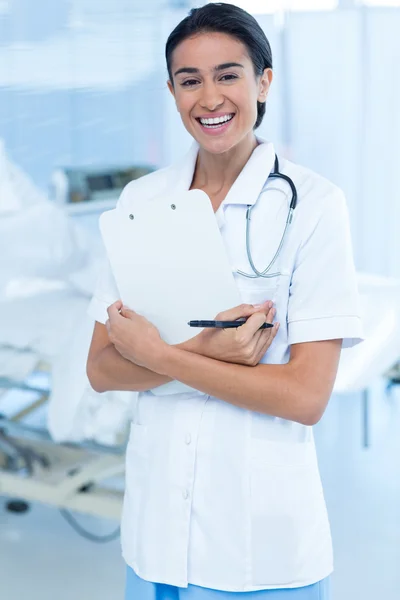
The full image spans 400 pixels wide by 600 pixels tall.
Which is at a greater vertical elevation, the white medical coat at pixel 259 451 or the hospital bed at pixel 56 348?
the white medical coat at pixel 259 451

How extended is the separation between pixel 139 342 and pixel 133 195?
0.25 metres

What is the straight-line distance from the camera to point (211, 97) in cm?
109

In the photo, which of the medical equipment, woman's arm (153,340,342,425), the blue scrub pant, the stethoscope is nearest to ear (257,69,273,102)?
the stethoscope

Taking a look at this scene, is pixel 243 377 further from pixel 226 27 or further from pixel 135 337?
pixel 226 27

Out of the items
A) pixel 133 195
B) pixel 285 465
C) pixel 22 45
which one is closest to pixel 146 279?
pixel 133 195

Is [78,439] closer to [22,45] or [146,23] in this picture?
[22,45]

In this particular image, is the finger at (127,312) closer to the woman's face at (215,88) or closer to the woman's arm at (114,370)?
the woman's arm at (114,370)

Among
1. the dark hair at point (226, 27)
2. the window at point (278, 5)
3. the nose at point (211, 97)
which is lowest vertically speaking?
the window at point (278, 5)

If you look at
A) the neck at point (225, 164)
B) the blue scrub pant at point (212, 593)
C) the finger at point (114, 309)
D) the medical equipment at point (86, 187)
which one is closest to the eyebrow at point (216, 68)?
the neck at point (225, 164)

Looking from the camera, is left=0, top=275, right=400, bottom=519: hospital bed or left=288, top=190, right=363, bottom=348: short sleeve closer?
left=288, top=190, right=363, bottom=348: short sleeve

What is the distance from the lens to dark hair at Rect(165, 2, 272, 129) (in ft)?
3.61

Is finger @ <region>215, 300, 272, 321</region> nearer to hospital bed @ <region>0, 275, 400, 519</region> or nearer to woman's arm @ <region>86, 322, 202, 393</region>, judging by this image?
woman's arm @ <region>86, 322, 202, 393</region>

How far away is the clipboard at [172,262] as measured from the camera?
107cm

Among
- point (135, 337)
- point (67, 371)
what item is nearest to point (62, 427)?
point (67, 371)
